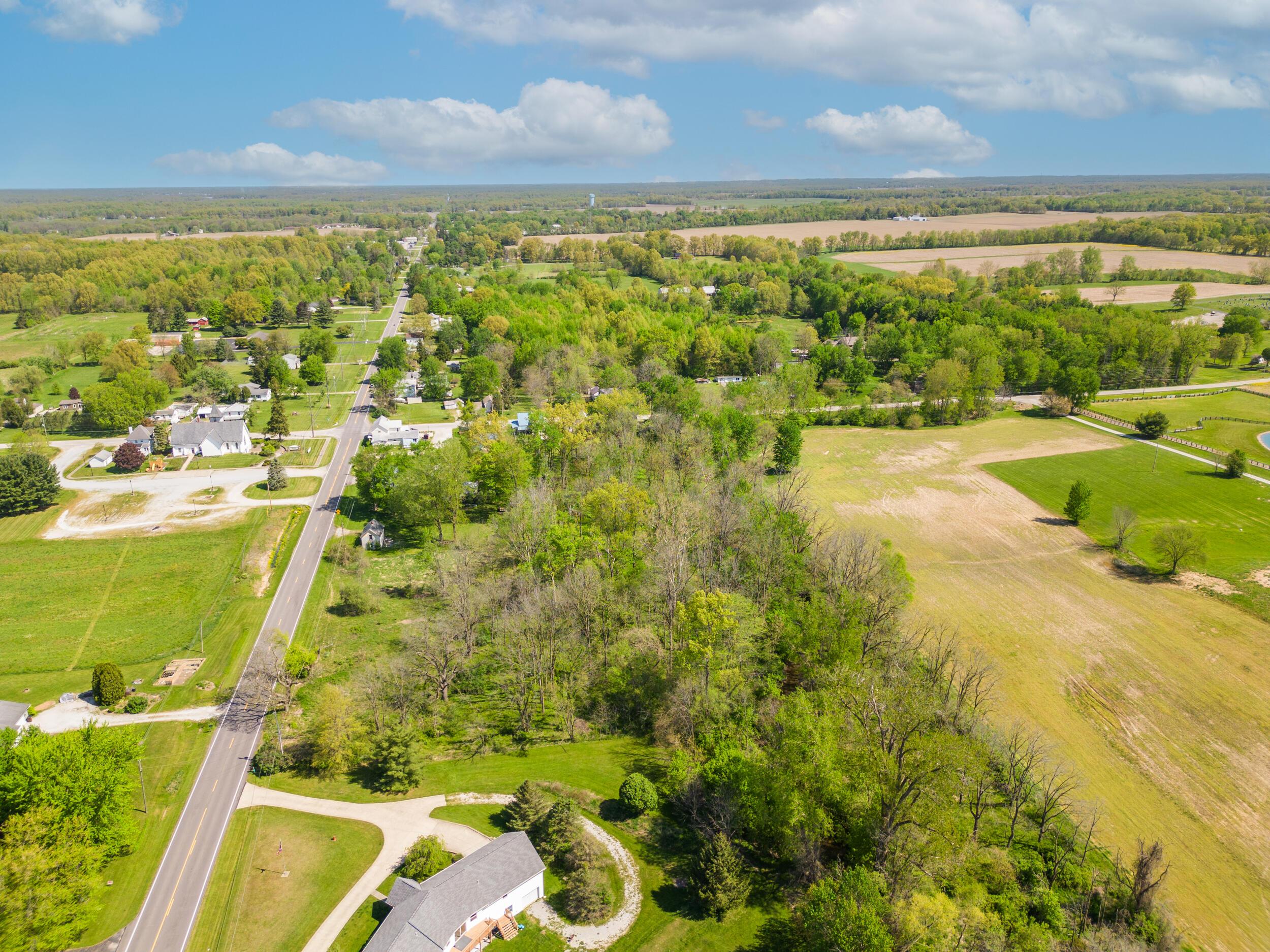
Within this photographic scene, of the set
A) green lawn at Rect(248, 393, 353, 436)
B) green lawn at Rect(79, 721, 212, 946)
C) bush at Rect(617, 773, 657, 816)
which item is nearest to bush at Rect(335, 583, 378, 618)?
green lawn at Rect(79, 721, 212, 946)

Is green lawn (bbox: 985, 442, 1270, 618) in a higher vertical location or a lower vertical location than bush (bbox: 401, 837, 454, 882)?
higher

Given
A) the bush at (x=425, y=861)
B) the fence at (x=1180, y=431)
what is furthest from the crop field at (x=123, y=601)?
the fence at (x=1180, y=431)

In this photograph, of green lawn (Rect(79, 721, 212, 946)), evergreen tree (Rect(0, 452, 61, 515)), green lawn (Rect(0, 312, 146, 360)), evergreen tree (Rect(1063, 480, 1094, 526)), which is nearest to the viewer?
green lawn (Rect(79, 721, 212, 946))

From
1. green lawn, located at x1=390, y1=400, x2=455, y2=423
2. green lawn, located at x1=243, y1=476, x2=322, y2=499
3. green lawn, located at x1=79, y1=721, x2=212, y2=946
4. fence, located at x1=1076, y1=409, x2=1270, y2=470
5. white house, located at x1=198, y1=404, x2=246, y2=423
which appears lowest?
green lawn, located at x1=79, y1=721, x2=212, y2=946

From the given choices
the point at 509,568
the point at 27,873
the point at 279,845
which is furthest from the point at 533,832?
the point at 509,568

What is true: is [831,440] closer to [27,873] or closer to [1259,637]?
[1259,637]

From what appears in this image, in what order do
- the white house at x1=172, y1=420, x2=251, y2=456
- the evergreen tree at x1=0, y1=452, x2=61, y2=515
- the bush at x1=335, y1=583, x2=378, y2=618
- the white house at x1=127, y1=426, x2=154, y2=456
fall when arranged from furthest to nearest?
1. the white house at x1=127, y1=426, x2=154, y2=456
2. the white house at x1=172, y1=420, x2=251, y2=456
3. the evergreen tree at x1=0, y1=452, x2=61, y2=515
4. the bush at x1=335, y1=583, x2=378, y2=618

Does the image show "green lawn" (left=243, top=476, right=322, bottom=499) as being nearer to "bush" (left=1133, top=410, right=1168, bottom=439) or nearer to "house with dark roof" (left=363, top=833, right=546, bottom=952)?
"house with dark roof" (left=363, top=833, right=546, bottom=952)
